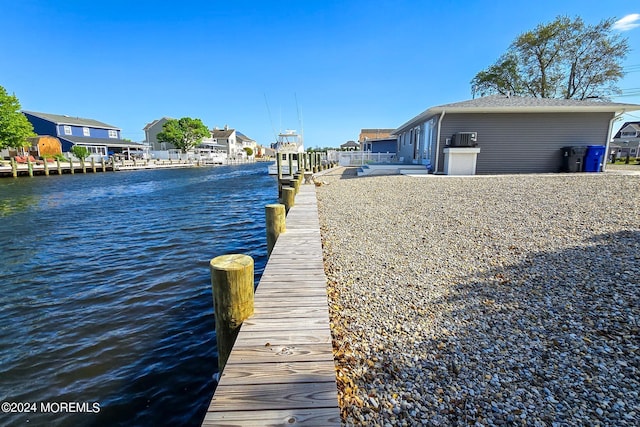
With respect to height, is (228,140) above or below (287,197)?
above

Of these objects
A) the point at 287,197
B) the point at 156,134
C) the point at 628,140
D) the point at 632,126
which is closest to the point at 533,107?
the point at 287,197

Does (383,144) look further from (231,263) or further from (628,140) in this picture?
(628,140)

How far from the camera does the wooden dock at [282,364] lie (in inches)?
75.1

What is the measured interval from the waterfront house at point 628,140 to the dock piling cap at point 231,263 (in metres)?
57.7

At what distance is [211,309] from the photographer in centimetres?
486

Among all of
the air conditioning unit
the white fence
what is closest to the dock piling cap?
the air conditioning unit

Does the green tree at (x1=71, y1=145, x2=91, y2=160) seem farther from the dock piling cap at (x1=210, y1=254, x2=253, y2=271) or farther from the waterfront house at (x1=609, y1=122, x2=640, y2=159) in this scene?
the waterfront house at (x1=609, y1=122, x2=640, y2=159)

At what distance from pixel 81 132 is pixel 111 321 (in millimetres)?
55034

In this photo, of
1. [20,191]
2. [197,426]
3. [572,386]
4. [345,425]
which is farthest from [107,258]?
[20,191]

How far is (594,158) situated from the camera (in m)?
14.4

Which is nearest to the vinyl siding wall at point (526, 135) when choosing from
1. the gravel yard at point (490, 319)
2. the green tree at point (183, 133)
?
the gravel yard at point (490, 319)

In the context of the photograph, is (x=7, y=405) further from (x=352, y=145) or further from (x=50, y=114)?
(x=50, y=114)

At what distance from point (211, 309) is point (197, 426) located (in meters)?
2.16

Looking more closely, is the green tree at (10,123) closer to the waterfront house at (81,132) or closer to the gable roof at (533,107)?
the waterfront house at (81,132)
